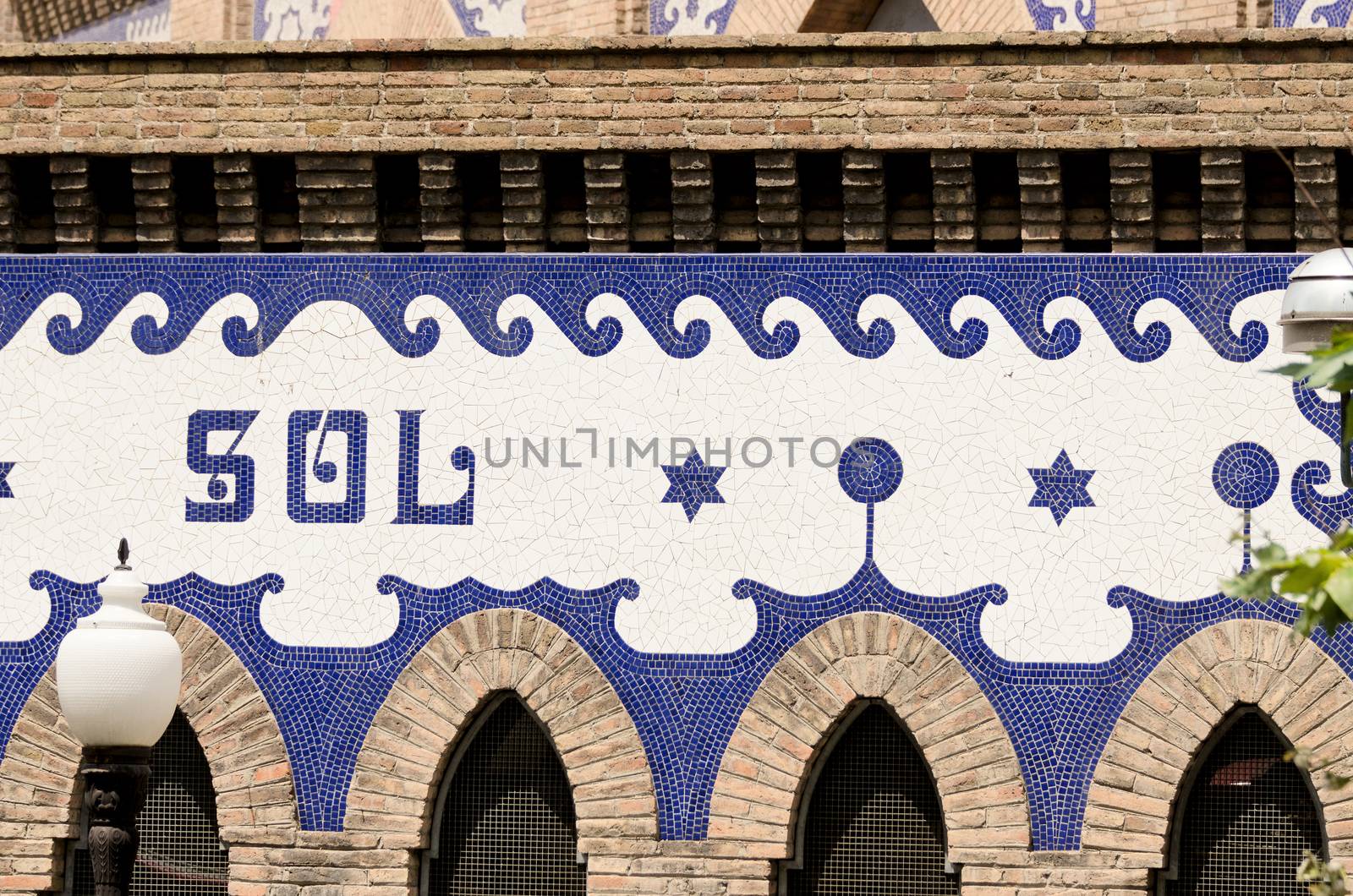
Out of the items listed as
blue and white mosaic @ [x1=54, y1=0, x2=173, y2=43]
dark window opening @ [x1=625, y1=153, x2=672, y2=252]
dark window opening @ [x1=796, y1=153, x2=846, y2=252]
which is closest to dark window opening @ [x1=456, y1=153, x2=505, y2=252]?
dark window opening @ [x1=625, y1=153, x2=672, y2=252]

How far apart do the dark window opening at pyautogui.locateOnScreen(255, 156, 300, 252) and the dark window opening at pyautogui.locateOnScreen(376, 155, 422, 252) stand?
1.19ft

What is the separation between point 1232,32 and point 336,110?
12.1 feet

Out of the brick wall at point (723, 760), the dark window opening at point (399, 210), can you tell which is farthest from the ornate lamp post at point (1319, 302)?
the dark window opening at point (399, 210)

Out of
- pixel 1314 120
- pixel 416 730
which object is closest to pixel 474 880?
pixel 416 730

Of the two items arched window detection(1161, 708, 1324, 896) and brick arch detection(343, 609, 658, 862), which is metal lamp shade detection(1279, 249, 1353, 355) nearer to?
arched window detection(1161, 708, 1324, 896)

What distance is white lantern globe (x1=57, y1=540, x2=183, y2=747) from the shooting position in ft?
24.9

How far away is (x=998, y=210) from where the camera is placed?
10.2 metres

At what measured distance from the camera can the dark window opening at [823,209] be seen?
33.6 feet

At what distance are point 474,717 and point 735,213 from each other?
2.35 metres

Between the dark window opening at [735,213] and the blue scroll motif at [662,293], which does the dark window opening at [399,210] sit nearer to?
the blue scroll motif at [662,293]

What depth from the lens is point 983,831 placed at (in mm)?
9742

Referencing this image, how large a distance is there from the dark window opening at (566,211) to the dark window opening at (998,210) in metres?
1.65

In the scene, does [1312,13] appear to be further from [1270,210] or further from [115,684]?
[115,684]

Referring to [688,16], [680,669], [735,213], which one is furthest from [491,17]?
[680,669]
